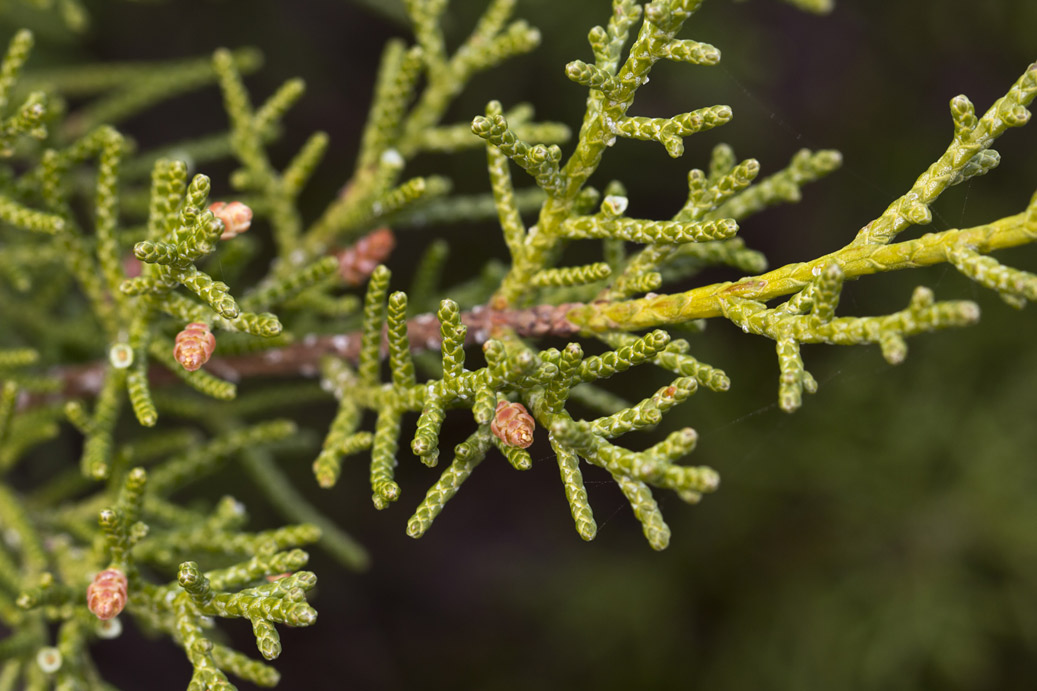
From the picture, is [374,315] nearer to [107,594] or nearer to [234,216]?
[234,216]

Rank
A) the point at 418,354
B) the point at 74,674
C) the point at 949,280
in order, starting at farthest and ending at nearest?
the point at 949,280
the point at 418,354
the point at 74,674

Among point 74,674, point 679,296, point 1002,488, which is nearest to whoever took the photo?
point 679,296

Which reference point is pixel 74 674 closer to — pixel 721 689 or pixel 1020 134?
pixel 721 689

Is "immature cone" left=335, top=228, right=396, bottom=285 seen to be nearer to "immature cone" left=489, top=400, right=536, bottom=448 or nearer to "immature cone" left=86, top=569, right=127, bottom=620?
"immature cone" left=489, top=400, right=536, bottom=448

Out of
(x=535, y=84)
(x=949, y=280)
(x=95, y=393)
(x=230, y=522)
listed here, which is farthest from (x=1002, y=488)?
(x=95, y=393)

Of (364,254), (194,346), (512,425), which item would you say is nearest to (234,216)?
(194,346)

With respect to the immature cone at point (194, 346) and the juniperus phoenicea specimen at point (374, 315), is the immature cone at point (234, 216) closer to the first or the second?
the juniperus phoenicea specimen at point (374, 315)

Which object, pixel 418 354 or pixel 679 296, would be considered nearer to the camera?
pixel 679 296
